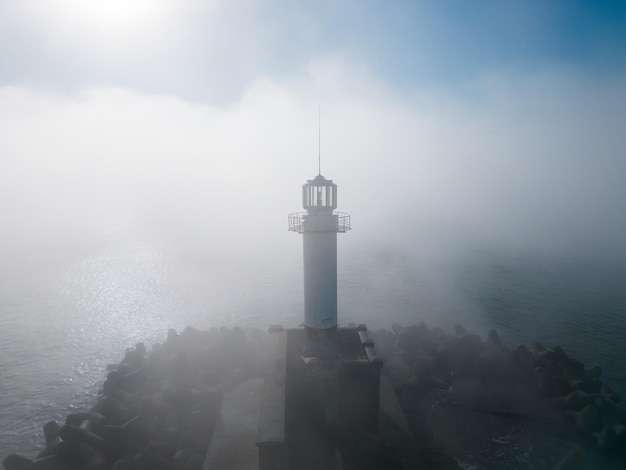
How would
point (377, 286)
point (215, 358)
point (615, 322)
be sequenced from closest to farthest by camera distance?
point (215, 358), point (615, 322), point (377, 286)

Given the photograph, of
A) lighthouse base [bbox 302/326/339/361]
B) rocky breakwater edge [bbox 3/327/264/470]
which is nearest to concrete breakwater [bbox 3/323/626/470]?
rocky breakwater edge [bbox 3/327/264/470]

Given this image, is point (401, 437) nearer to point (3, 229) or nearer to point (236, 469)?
point (236, 469)

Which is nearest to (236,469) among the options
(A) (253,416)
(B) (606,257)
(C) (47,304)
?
(A) (253,416)

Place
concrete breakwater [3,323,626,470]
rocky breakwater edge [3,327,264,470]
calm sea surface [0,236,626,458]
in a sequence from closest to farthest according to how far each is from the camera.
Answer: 1. rocky breakwater edge [3,327,264,470]
2. concrete breakwater [3,323,626,470]
3. calm sea surface [0,236,626,458]

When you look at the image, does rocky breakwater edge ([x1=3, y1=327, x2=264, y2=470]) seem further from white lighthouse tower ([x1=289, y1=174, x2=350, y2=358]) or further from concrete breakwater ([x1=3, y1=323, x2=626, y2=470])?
white lighthouse tower ([x1=289, y1=174, x2=350, y2=358])

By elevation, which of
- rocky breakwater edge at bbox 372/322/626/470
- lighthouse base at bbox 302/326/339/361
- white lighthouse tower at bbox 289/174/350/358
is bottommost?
rocky breakwater edge at bbox 372/322/626/470

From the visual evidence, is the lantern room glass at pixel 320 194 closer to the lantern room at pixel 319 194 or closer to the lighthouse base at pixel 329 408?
the lantern room at pixel 319 194

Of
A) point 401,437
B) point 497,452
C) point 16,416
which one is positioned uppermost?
point 401,437

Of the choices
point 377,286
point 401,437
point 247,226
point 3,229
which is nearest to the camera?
point 401,437
